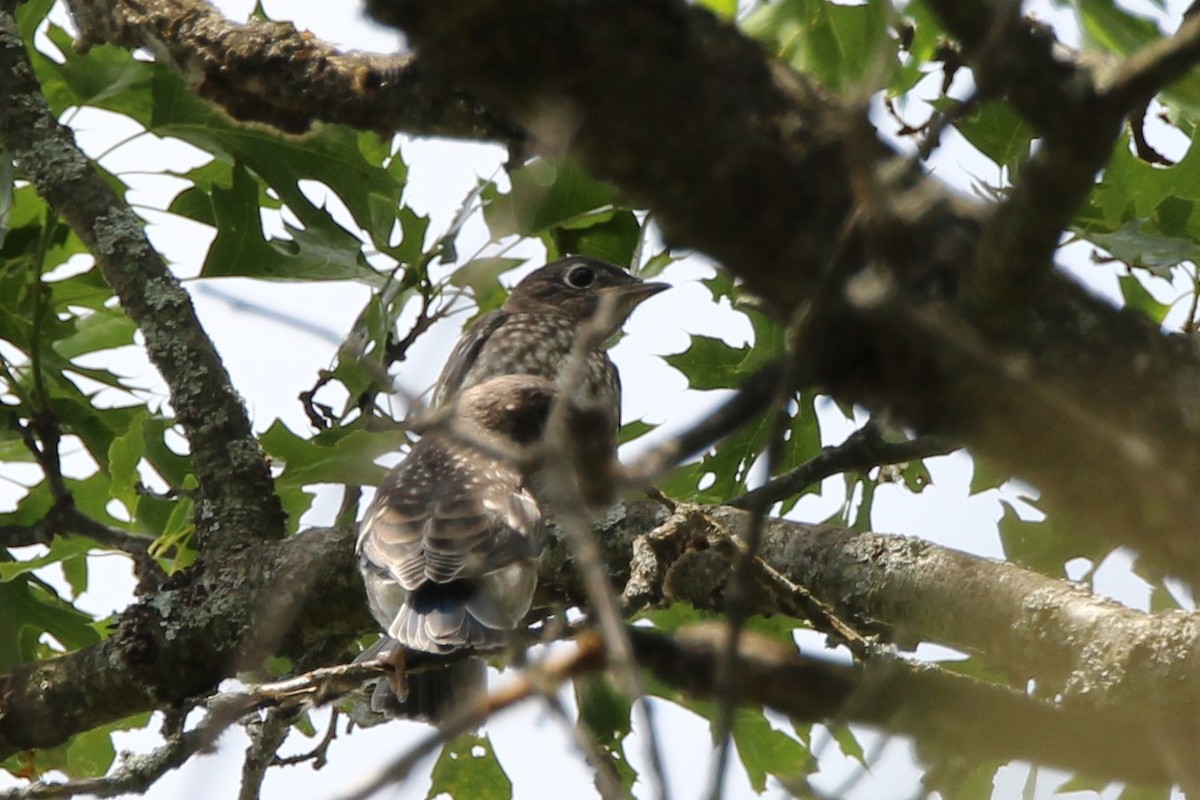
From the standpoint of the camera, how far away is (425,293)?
429 centimetres

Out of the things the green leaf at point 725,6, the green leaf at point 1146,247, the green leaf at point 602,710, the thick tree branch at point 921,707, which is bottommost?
the thick tree branch at point 921,707

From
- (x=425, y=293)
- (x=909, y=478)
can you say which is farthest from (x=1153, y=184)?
(x=425, y=293)

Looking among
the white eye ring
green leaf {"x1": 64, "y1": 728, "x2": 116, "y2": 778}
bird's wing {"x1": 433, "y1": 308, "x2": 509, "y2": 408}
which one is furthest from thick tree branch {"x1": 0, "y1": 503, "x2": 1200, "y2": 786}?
the white eye ring

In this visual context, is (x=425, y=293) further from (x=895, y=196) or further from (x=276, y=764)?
(x=895, y=196)

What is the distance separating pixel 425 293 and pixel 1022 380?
3233 mm

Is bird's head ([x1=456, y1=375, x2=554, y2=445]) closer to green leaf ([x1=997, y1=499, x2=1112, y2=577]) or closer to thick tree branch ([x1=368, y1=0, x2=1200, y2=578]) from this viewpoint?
green leaf ([x1=997, y1=499, x2=1112, y2=577])

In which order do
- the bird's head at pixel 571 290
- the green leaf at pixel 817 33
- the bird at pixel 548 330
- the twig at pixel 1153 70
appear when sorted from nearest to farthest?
the twig at pixel 1153 70
the green leaf at pixel 817 33
the bird at pixel 548 330
the bird's head at pixel 571 290

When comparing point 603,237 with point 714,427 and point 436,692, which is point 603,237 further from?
point 714,427

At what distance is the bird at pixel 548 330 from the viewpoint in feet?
19.6

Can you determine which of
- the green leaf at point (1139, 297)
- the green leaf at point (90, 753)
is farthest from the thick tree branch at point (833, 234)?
the green leaf at point (90, 753)

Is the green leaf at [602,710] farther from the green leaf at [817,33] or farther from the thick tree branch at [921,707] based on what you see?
the thick tree branch at [921,707]

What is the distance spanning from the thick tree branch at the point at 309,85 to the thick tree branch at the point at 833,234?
87.4 inches

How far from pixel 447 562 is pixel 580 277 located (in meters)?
2.59

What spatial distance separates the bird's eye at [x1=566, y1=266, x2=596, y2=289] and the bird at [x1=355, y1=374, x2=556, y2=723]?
5.84 ft
